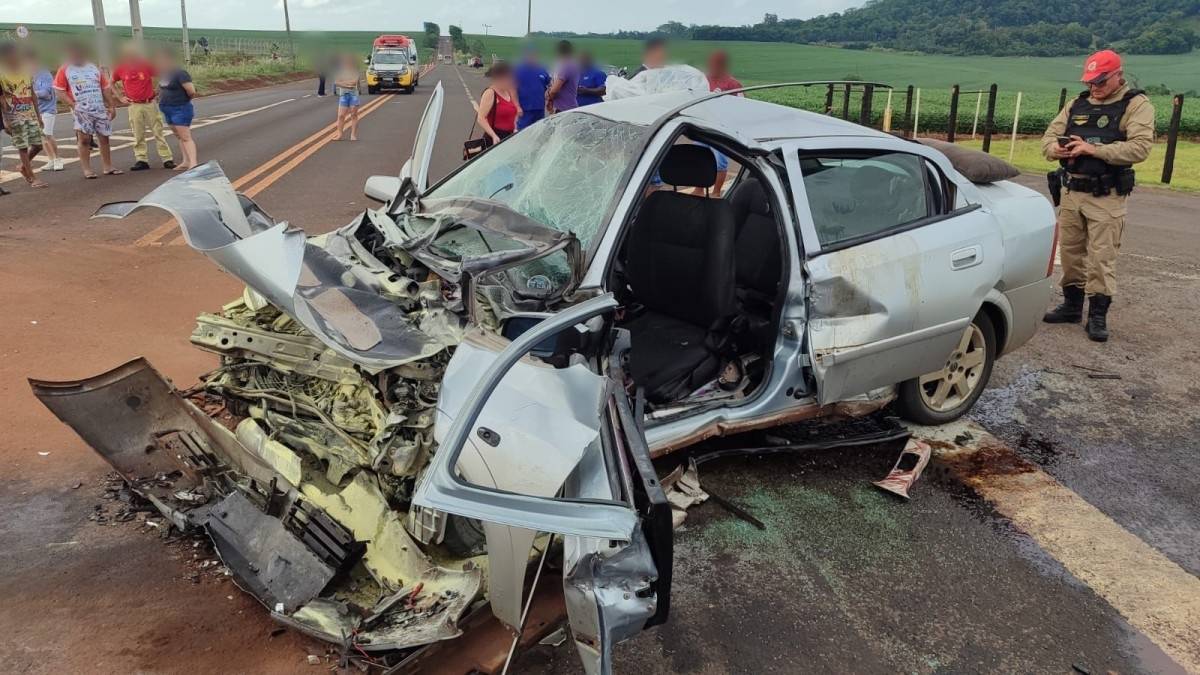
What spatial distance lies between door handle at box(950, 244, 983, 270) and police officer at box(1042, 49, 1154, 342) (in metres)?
2.64

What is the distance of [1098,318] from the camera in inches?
245

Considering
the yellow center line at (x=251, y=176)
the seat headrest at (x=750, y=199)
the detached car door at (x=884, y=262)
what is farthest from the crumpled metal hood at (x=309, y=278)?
the yellow center line at (x=251, y=176)

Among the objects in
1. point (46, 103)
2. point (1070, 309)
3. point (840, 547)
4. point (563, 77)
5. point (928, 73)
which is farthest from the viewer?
point (928, 73)

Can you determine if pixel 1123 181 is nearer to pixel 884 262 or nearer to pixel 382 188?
pixel 884 262

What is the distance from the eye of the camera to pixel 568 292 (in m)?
3.15

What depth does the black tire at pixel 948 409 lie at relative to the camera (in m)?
4.43

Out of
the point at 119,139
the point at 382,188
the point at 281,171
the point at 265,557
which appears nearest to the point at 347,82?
the point at 281,171

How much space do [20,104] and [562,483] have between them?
10482mm

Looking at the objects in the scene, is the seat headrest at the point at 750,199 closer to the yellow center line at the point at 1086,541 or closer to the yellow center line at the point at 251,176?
the yellow center line at the point at 1086,541

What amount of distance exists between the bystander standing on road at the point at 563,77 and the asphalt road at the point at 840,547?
16.5ft

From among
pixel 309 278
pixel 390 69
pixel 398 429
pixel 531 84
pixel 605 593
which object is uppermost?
pixel 390 69

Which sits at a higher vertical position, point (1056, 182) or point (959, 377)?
point (1056, 182)

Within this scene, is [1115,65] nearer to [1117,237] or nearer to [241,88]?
[1117,237]

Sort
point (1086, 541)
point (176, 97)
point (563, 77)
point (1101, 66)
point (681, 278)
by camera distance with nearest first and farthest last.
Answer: point (1086, 541), point (681, 278), point (1101, 66), point (563, 77), point (176, 97)
